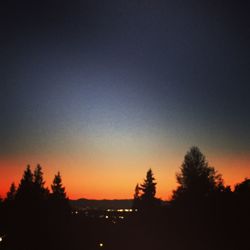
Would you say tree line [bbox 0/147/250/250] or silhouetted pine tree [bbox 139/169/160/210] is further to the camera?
silhouetted pine tree [bbox 139/169/160/210]

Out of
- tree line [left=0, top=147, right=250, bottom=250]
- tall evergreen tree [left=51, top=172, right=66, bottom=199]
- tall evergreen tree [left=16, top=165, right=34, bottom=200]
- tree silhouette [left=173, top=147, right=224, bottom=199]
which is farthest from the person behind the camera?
tall evergreen tree [left=51, top=172, right=66, bottom=199]

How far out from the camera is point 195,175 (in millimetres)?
43125

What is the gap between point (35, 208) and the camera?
171 ft

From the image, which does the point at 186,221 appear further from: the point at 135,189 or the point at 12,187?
the point at 12,187

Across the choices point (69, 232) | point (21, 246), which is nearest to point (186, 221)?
point (21, 246)

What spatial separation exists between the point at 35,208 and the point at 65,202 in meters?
13.8

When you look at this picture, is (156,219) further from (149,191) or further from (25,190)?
(149,191)

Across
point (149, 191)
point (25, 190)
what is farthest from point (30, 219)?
point (149, 191)

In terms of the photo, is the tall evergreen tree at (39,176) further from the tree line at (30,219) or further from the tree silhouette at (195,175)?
the tree silhouette at (195,175)

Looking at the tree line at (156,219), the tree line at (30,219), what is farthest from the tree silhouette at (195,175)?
the tree line at (30,219)

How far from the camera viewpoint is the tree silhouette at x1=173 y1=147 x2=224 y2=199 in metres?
41.3

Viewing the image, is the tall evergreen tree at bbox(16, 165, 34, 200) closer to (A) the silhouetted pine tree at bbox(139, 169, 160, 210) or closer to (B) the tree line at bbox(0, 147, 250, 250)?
(B) the tree line at bbox(0, 147, 250, 250)

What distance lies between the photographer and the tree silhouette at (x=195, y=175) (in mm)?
41344

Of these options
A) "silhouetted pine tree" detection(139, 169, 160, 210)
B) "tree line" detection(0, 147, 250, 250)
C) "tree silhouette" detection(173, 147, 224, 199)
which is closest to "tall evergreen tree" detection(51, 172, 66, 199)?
"tree line" detection(0, 147, 250, 250)
